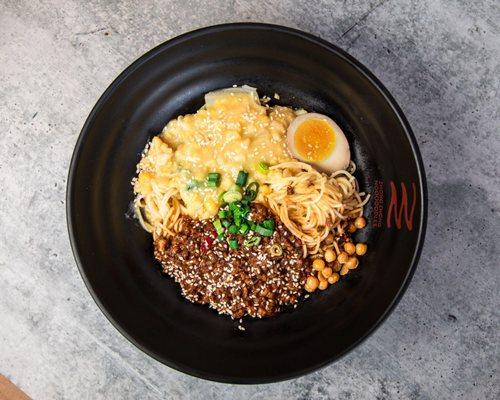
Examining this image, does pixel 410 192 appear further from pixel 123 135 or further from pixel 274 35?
pixel 123 135

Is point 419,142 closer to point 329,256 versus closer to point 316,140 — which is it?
point 316,140

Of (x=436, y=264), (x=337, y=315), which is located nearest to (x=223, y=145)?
(x=337, y=315)

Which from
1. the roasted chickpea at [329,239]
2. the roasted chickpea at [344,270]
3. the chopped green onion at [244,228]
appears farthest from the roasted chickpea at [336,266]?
the chopped green onion at [244,228]

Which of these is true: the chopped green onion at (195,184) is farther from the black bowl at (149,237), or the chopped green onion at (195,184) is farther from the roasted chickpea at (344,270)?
the roasted chickpea at (344,270)

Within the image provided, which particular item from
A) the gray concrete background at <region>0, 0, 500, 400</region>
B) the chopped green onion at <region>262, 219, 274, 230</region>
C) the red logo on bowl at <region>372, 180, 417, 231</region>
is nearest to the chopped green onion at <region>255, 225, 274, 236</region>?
the chopped green onion at <region>262, 219, 274, 230</region>

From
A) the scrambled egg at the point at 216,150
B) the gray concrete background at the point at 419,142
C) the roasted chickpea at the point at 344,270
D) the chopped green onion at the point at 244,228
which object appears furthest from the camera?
the gray concrete background at the point at 419,142
